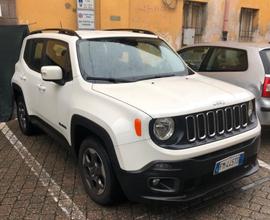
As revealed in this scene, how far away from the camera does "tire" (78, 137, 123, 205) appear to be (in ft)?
10.7

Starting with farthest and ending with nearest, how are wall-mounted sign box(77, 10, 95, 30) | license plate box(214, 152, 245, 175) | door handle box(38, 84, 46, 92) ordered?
1. wall-mounted sign box(77, 10, 95, 30)
2. door handle box(38, 84, 46, 92)
3. license plate box(214, 152, 245, 175)

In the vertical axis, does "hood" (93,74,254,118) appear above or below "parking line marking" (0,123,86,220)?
above

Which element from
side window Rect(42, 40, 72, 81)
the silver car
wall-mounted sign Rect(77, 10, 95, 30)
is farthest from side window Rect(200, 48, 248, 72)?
wall-mounted sign Rect(77, 10, 95, 30)

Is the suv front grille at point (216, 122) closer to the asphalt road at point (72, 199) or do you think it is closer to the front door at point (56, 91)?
the asphalt road at point (72, 199)

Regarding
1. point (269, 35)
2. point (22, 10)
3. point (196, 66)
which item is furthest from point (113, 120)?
point (269, 35)

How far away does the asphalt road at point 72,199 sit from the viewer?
11.2 ft

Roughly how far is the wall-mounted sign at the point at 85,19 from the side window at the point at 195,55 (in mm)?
3142

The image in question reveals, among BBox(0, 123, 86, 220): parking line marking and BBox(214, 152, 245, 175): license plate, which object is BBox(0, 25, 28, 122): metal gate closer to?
BBox(0, 123, 86, 220): parking line marking

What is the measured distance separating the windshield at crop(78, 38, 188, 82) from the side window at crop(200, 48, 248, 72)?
1.40 m

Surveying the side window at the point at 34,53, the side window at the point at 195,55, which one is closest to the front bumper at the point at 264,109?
the side window at the point at 195,55

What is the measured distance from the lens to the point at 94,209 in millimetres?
3512

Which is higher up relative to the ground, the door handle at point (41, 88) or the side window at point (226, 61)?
the side window at point (226, 61)

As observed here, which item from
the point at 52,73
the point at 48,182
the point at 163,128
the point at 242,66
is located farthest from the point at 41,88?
the point at 242,66

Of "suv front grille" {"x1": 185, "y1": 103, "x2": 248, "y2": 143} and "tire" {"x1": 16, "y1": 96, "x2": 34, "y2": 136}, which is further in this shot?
"tire" {"x1": 16, "y1": 96, "x2": 34, "y2": 136}
